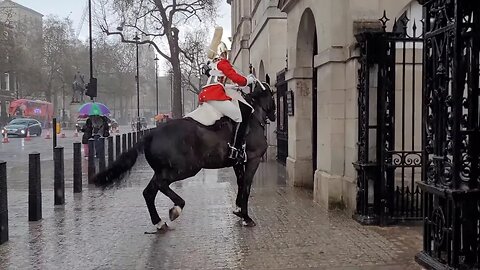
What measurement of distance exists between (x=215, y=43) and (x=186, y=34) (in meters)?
46.7

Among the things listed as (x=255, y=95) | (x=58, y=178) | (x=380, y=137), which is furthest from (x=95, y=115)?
(x=380, y=137)

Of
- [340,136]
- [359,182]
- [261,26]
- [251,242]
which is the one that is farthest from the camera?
[261,26]

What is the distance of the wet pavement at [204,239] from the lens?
649 cm

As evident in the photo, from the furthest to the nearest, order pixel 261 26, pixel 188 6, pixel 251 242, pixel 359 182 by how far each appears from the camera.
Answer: pixel 188 6 < pixel 261 26 < pixel 359 182 < pixel 251 242

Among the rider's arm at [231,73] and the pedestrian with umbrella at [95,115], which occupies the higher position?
the rider's arm at [231,73]

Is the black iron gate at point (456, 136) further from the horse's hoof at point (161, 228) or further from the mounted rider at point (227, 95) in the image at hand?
the horse's hoof at point (161, 228)

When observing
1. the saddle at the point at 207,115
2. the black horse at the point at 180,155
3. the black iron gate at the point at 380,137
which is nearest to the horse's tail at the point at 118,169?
the black horse at the point at 180,155

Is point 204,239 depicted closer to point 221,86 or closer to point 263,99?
point 221,86

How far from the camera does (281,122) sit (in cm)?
1777

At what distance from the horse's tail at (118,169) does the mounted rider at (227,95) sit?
1.22 m

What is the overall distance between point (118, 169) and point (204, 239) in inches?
67.5

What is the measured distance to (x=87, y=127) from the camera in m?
21.9

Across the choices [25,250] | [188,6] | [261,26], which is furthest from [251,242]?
[188,6]

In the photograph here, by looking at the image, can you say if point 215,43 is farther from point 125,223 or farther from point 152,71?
point 152,71
